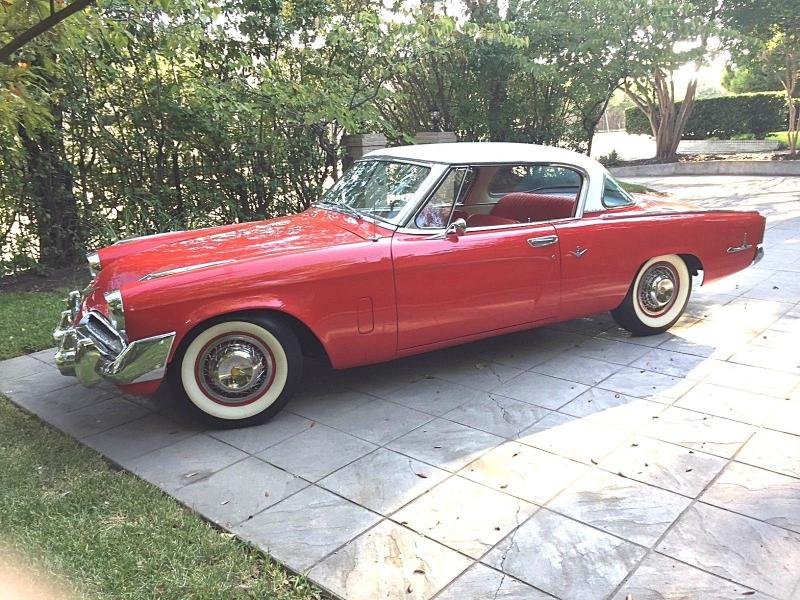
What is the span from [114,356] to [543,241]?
2.83 m

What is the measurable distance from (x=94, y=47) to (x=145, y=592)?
17.8 feet

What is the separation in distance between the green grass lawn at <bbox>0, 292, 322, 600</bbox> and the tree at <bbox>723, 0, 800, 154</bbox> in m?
16.3

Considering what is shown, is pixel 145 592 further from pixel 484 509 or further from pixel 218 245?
pixel 218 245

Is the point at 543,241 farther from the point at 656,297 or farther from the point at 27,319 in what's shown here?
the point at 27,319

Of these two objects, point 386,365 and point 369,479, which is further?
point 386,365

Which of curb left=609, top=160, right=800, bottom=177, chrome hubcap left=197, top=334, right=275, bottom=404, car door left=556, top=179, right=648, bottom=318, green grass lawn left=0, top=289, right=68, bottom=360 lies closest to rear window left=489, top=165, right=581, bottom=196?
car door left=556, top=179, right=648, bottom=318

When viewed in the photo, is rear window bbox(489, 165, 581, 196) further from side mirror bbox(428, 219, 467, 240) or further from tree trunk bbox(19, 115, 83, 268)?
tree trunk bbox(19, 115, 83, 268)

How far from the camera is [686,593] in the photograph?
2.40 meters

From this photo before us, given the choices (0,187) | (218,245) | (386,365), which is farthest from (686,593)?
(0,187)

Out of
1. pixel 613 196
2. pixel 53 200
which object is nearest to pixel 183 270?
pixel 613 196

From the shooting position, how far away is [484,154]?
468cm

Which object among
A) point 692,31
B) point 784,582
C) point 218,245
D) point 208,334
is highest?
point 692,31

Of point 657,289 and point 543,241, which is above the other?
point 543,241

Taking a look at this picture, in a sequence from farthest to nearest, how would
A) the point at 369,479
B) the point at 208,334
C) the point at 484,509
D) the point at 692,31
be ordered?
the point at 692,31, the point at 208,334, the point at 369,479, the point at 484,509
